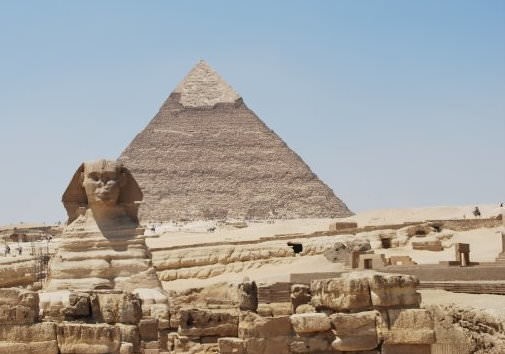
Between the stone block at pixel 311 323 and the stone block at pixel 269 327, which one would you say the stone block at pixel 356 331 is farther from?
the stone block at pixel 269 327

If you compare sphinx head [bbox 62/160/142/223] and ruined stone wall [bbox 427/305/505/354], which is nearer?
ruined stone wall [bbox 427/305/505/354]

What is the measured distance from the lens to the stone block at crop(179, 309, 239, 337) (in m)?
7.11

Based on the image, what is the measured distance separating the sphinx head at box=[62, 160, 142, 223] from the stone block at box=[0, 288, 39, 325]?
388 inches

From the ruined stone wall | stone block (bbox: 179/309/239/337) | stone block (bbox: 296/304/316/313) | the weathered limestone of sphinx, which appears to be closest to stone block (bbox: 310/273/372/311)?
stone block (bbox: 296/304/316/313)

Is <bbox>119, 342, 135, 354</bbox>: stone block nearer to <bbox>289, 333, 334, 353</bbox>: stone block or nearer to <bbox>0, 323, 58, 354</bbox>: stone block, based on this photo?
<bbox>0, 323, 58, 354</bbox>: stone block

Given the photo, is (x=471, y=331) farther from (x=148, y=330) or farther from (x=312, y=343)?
(x=148, y=330)

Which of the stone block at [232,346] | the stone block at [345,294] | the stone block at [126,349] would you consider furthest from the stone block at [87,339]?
the stone block at [345,294]

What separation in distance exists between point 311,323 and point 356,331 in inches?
8.7

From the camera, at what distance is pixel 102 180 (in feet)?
52.7

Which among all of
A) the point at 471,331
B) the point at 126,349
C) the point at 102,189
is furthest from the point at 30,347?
the point at 102,189

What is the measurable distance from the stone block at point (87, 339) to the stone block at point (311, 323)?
2.90 ft

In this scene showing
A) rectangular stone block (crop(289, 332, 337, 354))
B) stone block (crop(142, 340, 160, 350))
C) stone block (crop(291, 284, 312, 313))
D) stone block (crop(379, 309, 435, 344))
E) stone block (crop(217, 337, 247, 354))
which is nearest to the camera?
stone block (crop(379, 309, 435, 344))

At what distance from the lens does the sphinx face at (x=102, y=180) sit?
630 inches

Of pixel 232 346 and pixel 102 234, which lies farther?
pixel 102 234
